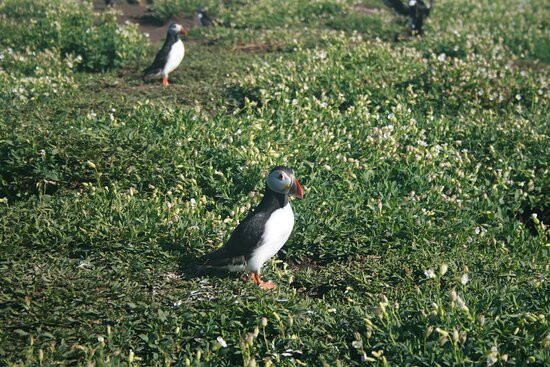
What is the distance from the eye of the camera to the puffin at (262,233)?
5859mm

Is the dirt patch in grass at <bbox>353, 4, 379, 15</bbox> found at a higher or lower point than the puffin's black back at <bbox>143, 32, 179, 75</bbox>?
lower

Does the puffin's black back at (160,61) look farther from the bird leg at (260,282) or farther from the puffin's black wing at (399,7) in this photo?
the puffin's black wing at (399,7)

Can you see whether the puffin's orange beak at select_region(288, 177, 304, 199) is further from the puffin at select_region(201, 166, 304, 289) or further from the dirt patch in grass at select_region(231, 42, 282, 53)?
the dirt patch in grass at select_region(231, 42, 282, 53)

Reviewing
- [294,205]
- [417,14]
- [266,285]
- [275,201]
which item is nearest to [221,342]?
[266,285]

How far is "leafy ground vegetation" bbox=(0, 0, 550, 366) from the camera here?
5184 millimetres

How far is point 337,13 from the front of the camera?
18.0 meters

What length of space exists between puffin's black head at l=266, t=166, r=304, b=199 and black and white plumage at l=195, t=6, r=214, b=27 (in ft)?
41.1

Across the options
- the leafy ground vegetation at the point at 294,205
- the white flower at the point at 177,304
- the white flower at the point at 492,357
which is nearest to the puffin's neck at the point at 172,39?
the leafy ground vegetation at the point at 294,205

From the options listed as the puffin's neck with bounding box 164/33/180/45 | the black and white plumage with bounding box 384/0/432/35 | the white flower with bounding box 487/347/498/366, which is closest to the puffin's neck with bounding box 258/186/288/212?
the white flower with bounding box 487/347/498/366

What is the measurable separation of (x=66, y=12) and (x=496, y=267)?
38.7 ft

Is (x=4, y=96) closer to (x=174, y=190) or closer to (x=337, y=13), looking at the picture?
(x=174, y=190)

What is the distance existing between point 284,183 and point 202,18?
12.9m

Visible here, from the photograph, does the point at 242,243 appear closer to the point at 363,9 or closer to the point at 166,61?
the point at 166,61

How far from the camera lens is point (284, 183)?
593 cm
